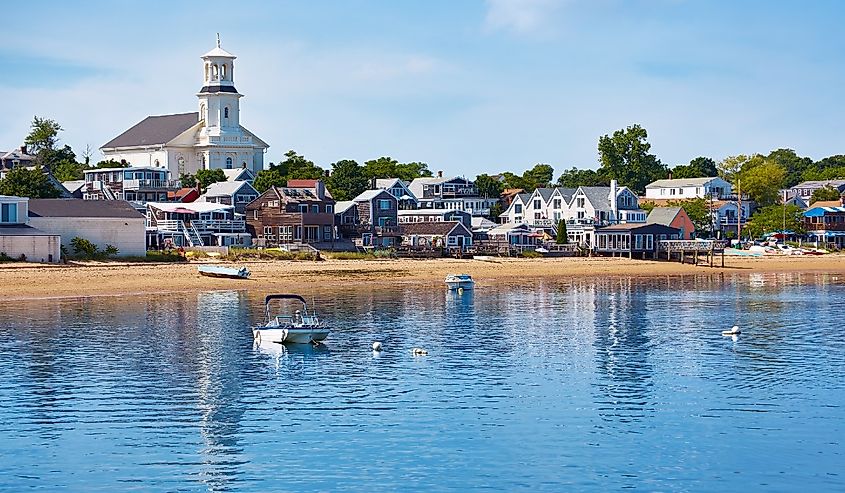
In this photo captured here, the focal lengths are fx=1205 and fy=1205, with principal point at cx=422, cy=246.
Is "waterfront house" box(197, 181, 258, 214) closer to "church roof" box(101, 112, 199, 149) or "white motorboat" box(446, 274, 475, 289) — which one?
"church roof" box(101, 112, 199, 149)

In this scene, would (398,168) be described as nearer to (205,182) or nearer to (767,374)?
(205,182)

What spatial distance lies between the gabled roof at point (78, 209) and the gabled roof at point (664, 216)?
64464 millimetres

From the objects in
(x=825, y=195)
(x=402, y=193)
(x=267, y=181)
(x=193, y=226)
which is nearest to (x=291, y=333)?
(x=193, y=226)

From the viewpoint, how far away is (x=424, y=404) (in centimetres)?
3725

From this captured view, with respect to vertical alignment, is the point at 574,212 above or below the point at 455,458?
above

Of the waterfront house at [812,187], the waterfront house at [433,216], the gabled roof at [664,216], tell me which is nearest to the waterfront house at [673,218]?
the gabled roof at [664,216]

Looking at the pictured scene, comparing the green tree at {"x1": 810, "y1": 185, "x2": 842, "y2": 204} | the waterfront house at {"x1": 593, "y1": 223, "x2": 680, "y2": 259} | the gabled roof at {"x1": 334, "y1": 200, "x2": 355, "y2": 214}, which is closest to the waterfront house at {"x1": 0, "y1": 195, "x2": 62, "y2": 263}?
the gabled roof at {"x1": 334, "y1": 200, "x2": 355, "y2": 214}

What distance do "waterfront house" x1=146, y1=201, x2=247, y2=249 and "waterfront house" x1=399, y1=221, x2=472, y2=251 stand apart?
53.4 ft

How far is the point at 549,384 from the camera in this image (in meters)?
41.2

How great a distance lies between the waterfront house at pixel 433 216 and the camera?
128 m

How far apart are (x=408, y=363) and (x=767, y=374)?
13156 mm

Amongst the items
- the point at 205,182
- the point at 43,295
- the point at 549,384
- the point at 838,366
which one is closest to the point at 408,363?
the point at 549,384

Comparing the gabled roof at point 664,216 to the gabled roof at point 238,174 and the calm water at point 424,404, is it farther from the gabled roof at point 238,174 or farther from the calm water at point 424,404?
the calm water at point 424,404

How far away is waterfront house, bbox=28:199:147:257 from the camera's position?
3524 inches
